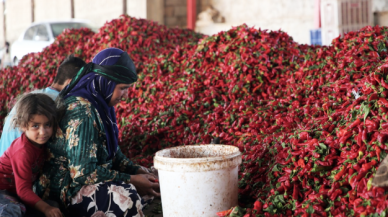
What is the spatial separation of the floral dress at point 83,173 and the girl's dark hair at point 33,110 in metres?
0.08

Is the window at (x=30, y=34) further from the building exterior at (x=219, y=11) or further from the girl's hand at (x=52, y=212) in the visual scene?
the girl's hand at (x=52, y=212)

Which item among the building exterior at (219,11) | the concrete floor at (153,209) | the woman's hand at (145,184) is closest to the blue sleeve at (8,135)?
the woman's hand at (145,184)

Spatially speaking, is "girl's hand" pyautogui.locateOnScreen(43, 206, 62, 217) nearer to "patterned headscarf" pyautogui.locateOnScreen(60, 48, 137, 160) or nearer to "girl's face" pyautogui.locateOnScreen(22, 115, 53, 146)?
"girl's face" pyautogui.locateOnScreen(22, 115, 53, 146)

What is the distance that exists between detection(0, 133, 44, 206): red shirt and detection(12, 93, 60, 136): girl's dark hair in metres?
0.14

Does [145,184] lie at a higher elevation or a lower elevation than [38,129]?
lower

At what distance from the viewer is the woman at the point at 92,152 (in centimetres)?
245

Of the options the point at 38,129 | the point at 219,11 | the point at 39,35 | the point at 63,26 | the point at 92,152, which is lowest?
the point at 92,152

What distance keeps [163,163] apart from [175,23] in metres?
8.91

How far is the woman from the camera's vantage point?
2.45 meters

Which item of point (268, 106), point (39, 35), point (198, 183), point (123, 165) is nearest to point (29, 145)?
point (123, 165)

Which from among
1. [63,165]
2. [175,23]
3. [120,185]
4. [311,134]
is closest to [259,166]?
[311,134]

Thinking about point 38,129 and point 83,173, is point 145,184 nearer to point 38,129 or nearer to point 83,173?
point 83,173

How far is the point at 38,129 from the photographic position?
2422 mm

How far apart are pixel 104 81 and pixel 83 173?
25.3 inches
